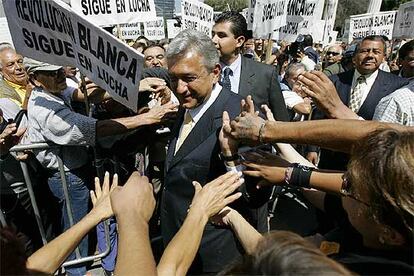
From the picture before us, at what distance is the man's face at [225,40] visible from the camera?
404 cm

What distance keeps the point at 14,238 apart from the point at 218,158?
124 cm

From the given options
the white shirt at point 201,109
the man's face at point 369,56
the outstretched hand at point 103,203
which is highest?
the man's face at point 369,56

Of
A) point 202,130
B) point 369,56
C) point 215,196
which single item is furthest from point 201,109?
point 369,56

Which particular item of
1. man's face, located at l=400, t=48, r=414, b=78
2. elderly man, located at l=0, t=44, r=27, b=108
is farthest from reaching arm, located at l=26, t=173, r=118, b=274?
man's face, located at l=400, t=48, r=414, b=78

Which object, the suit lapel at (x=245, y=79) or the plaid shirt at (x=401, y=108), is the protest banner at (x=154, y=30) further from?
the plaid shirt at (x=401, y=108)

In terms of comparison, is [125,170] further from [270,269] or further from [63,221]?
[270,269]

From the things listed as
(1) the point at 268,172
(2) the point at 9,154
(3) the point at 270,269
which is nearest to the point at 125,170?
(2) the point at 9,154

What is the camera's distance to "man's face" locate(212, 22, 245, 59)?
4.04m

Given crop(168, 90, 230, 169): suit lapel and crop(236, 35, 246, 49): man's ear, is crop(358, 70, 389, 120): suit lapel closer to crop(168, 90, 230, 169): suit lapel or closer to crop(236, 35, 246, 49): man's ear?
crop(236, 35, 246, 49): man's ear

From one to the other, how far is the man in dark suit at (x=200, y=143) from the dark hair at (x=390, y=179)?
943mm

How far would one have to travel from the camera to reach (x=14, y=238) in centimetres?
112

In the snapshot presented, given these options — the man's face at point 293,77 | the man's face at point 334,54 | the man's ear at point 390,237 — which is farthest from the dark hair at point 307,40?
the man's ear at point 390,237

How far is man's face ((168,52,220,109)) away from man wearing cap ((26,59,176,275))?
31 cm

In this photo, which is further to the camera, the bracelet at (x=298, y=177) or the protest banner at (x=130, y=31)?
the protest banner at (x=130, y=31)
